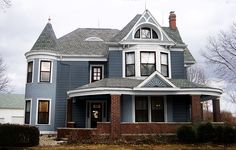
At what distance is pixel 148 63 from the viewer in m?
24.7

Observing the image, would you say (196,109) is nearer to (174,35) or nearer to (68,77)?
(174,35)

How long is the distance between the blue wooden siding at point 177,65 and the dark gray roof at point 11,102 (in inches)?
1628

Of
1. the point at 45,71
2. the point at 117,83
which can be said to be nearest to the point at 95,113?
the point at 117,83

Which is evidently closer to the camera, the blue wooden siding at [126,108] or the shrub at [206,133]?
the shrub at [206,133]

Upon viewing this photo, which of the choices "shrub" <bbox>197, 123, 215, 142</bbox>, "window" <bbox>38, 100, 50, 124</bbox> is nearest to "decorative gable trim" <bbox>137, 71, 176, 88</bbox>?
"shrub" <bbox>197, 123, 215, 142</bbox>

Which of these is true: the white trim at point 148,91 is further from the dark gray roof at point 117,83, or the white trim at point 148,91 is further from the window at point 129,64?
the window at point 129,64

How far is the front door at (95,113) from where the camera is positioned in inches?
1014

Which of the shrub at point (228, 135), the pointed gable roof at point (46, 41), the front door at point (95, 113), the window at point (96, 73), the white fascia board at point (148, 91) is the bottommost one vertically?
the shrub at point (228, 135)

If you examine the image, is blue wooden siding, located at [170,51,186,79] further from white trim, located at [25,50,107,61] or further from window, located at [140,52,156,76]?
white trim, located at [25,50,107,61]

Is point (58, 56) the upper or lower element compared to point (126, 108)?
upper

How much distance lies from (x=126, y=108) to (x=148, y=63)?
4128mm

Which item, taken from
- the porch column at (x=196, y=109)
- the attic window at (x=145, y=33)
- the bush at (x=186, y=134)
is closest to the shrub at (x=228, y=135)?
the bush at (x=186, y=134)

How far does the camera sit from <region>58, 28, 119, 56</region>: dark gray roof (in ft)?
89.6

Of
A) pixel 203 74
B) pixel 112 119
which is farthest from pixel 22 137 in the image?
pixel 203 74
